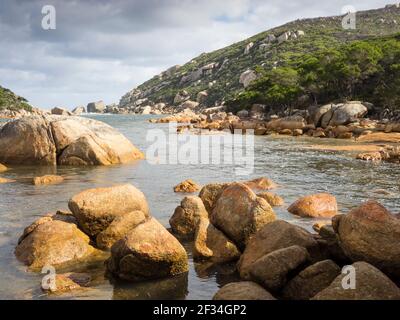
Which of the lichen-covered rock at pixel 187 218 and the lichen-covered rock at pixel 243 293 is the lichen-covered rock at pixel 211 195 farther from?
the lichen-covered rock at pixel 243 293

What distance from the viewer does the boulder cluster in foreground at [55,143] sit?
71.5 feet

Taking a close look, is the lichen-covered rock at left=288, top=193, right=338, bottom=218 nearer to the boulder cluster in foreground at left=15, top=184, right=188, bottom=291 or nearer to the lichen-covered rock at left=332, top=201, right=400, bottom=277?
the boulder cluster in foreground at left=15, top=184, right=188, bottom=291

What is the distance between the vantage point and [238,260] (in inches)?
340

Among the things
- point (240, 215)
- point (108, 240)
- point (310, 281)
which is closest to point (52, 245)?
point (108, 240)

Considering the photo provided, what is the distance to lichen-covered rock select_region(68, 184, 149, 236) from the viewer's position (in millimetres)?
9602

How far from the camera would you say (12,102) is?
12031 centimetres

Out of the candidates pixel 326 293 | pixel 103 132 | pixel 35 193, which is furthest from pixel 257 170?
pixel 326 293

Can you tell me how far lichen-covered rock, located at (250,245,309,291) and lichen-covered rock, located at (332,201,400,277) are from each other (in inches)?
31.5

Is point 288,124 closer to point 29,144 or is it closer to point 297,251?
point 29,144

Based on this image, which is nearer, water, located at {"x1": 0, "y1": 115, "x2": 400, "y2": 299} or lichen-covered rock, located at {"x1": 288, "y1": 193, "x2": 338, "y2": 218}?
water, located at {"x1": 0, "y1": 115, "x2": 400, "y2": 299}

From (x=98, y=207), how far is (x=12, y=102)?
121594mm

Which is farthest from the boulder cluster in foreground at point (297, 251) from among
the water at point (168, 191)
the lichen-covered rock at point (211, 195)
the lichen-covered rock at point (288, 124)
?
the lichen-covered rock at point (288, 124)

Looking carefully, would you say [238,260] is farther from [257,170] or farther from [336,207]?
[257,170]

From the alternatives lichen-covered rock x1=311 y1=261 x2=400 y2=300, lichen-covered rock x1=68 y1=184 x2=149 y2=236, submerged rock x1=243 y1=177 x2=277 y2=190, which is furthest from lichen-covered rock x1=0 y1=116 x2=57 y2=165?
lichen-covered rock x1=311 y1=261 x2=400 y2=300
